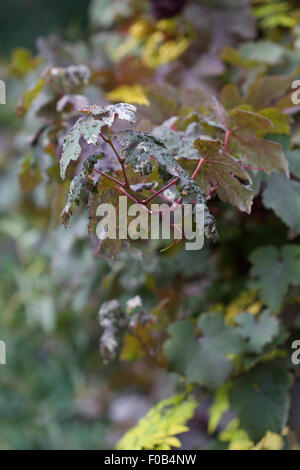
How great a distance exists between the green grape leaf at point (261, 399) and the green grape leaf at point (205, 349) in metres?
0.06

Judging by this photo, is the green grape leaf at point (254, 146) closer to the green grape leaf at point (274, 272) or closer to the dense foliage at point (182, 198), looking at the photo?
the dense foliage at point (182, 198)

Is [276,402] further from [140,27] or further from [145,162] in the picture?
[140,27]

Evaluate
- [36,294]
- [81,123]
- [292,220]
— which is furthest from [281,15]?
[36,294]

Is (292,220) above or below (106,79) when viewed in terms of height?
below

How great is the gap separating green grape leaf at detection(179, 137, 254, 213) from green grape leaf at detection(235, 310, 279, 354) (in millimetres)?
280

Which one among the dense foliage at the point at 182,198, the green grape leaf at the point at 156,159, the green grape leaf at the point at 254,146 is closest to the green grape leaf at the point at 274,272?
the dense foliage at the point at 182,198

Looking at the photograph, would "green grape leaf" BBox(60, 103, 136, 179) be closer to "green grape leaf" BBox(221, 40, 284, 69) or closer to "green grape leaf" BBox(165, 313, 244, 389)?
"green grape leaf" BBox(165, 313, 244, 389)

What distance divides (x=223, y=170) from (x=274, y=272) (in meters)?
0.31

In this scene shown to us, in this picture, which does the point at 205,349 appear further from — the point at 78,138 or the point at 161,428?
the point at 78,138

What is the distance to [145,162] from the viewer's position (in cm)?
50

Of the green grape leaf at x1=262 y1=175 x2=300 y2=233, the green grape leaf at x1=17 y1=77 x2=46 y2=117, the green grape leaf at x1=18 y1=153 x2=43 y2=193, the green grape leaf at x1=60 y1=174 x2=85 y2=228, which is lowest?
the green grape leaf at x1=60 y1=174 x2=85 y2=228

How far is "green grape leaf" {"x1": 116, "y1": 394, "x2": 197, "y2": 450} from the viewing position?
0.76 metres

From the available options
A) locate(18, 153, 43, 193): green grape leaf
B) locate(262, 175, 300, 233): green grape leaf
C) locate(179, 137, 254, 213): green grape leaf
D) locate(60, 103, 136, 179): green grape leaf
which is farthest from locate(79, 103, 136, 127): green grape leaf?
locate(18, 153, 43, 193): green grape leaf

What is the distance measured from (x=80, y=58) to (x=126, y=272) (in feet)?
2.15
